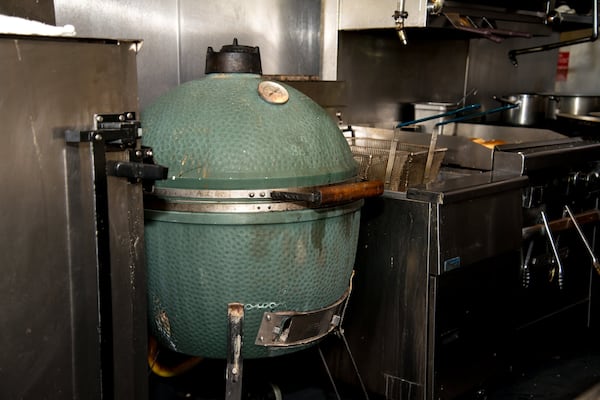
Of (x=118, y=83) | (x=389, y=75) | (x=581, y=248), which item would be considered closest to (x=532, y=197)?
(x=581, y=248)

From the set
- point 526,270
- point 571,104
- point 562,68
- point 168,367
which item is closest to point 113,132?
point 168,367

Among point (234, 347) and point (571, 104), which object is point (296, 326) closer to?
point (234, 347)

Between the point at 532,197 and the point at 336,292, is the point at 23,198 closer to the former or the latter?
the point at 336,292

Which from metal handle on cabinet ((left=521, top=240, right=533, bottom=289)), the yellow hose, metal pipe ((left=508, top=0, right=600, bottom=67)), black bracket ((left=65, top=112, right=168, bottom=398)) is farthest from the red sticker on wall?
black bracket ((left=65, top=112, right=168, bottom=398))

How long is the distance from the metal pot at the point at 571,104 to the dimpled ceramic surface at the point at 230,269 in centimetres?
254

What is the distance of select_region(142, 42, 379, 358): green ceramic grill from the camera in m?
1.89

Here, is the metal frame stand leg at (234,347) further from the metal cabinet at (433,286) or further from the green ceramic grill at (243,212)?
the metal cabinet at (433,286)

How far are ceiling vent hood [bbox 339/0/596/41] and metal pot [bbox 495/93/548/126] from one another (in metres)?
0.38

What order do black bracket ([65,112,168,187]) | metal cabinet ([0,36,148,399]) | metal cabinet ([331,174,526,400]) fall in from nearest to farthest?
metal cabinet ([0,36,148,399]) < black bracket ([65,112,168,187]) < metal cabinet ([331,174,526,400])

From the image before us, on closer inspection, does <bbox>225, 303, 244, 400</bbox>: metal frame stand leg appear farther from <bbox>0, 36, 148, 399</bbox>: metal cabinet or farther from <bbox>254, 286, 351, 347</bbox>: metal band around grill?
<bbox>0, 36, 148, 399</bbox>: metal cabinet

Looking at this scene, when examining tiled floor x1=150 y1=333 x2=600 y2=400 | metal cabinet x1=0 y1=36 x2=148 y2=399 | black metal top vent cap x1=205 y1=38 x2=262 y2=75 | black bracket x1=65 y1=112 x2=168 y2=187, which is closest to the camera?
metal cabinet x1=0 y1=36 x2=148 y2=399

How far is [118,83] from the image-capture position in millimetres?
1696

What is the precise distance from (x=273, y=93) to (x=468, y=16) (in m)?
1.80

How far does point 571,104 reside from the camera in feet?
13.7
